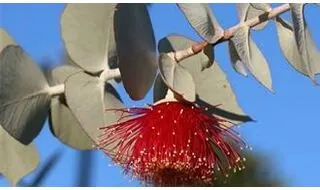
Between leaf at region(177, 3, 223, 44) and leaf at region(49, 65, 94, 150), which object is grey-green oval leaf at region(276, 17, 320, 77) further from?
leaf at region(49, 65, 94, 150)

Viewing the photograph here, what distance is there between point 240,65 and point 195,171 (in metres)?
0.09

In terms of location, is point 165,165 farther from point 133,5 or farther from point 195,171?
point 133,5

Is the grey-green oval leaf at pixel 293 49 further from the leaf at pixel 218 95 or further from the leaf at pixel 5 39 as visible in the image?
the leaf at pixel 5 39

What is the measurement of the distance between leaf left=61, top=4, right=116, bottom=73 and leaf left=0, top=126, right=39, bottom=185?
10 centimetres

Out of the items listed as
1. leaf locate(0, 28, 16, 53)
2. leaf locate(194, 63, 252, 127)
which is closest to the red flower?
leaf locate(194, 63, 252, 127)

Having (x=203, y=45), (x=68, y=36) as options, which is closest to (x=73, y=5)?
(x=68, y=36)

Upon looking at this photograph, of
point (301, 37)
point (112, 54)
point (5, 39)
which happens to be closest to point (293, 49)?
point (301, 37)

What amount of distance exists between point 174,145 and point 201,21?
106 millimetres

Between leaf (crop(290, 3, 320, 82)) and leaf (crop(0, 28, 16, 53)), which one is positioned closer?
leaf (crop(290, 3, 320, 82))

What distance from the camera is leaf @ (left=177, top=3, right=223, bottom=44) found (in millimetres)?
501

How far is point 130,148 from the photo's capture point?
1.84ft

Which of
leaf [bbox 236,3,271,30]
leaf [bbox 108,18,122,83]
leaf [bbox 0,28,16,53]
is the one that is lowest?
leaf [bbox 0,28,16,53]

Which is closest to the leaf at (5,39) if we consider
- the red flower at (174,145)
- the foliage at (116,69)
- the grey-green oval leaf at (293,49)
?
the foliage at (116,69)

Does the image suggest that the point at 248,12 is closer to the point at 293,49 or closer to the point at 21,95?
the point at 293,49
